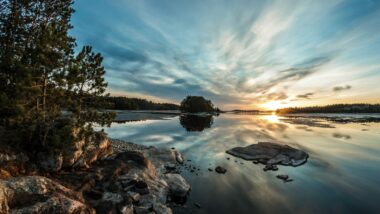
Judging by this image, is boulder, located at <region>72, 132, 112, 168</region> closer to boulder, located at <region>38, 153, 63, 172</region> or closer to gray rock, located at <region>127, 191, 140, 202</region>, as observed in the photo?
boulder, located at <region>38, 153, 63, 172</region>

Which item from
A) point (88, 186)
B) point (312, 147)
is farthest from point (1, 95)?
point (312, 147)

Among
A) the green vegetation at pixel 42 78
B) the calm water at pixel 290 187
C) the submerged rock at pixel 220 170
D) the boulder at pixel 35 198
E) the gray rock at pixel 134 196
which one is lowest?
the calm water at pixel 290 187

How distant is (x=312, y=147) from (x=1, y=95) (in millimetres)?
44382

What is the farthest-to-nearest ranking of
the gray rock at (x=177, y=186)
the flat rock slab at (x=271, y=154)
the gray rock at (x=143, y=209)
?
1. the flat rock slab at (x=271, y=154)
2. the gray rock at (x=177, y=186)
3. the gray rock at (x=143, y=209)

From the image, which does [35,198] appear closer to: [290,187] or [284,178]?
[290,187]

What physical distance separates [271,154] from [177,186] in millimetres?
17977

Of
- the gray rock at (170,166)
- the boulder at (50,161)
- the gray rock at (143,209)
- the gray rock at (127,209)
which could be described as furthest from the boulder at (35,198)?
the gray rock at (170,166)

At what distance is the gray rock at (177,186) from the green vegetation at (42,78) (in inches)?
289

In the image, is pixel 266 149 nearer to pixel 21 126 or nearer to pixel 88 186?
pixel 88 186

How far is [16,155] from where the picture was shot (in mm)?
13344

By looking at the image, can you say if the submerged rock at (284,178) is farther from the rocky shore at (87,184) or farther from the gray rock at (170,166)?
the gray rock at (170,166)

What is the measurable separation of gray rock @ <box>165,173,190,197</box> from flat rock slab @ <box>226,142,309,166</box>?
14037mm

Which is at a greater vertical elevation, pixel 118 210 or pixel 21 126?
pixel 21 126

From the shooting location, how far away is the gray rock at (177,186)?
18.4 meters
